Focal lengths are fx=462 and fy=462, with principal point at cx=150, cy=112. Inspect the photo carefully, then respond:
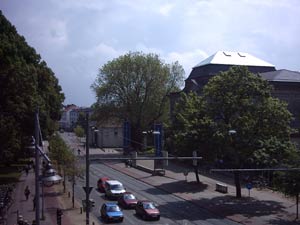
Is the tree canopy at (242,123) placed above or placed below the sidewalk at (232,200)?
above

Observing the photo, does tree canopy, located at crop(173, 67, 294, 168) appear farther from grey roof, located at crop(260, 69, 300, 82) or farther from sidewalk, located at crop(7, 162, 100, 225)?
grey roof, located at crop(260, 69, 300, 82)

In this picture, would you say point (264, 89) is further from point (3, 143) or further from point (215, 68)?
point (215, 68)

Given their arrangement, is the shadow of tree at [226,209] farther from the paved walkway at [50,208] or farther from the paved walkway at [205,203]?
the paved walkway at [50,208]

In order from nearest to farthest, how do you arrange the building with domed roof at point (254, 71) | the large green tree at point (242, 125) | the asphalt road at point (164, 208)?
the asphalt road at point (164, 208), the large green tree at point (242, 125), the building with domed roof at point (254, 71)

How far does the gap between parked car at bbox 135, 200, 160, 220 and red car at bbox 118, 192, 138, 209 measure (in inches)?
102

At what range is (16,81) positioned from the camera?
46.4m

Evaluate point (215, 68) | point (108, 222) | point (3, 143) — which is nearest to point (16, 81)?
point (3, 143)

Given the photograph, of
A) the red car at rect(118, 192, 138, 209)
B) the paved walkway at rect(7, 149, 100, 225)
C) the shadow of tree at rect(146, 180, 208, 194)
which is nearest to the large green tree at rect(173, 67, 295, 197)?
the shadow of tree at rect(146, 180, 208, 194)

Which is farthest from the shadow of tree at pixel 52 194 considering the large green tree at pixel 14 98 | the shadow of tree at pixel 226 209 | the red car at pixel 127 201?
the shadow of tree at pixel 226 209

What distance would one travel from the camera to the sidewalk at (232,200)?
3488cm

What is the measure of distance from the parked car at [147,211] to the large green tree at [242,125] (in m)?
9.66

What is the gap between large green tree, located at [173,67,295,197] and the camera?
1590 inches

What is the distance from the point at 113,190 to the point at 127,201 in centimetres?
470

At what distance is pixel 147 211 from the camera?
34156 mm
